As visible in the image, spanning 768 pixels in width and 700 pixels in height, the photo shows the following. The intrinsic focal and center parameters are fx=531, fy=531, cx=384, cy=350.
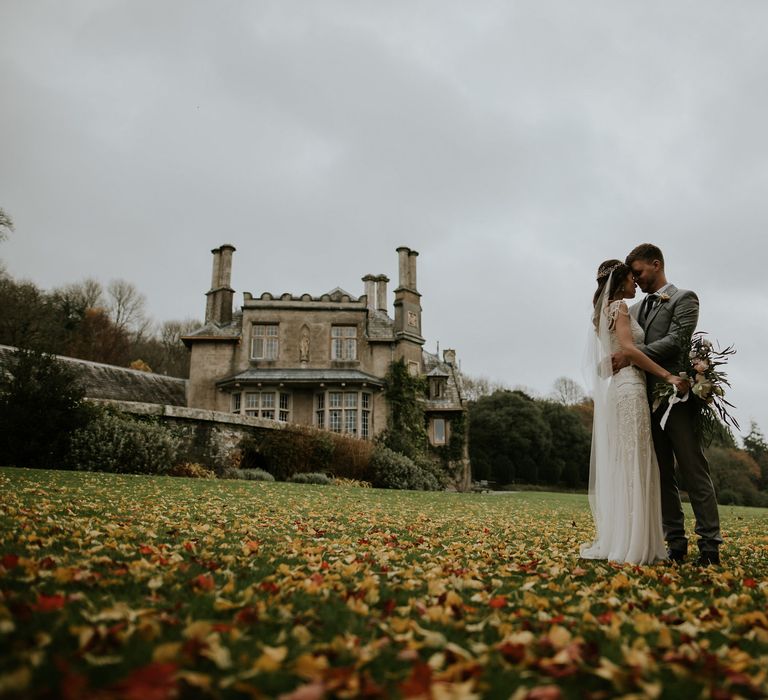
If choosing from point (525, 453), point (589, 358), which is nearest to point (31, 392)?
point (589, 358)

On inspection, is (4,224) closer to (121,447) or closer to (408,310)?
(121,447)

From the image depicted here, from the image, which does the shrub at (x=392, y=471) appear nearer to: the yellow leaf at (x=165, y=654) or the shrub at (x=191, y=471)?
the shrub at (x=191, y=471)

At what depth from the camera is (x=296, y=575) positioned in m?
3.29

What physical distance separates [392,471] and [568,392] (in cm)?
4367

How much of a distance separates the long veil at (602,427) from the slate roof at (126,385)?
72.0 ft

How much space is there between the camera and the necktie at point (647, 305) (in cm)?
498

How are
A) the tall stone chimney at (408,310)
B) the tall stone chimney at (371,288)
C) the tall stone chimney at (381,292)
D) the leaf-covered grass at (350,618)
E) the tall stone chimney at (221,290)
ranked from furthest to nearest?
the tall stone chimney at (371,288) → the tall stone chimney at (381,292) → the tall stone chimney at (221,290) → the tall stone chimney at (408,310) → the leaf-covered grass at (350,618)

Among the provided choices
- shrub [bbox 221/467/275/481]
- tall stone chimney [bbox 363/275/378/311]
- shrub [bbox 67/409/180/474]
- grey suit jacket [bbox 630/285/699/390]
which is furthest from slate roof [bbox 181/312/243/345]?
grey suit jacket [bbox 630/285/699/390]

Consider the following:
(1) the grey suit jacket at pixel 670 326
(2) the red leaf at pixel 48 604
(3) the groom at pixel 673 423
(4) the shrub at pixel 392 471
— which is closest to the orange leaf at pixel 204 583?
(2) the red leaf at pixel 48 604

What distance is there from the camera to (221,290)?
27562 mm

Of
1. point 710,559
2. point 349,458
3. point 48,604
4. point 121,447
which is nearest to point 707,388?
point 710,559

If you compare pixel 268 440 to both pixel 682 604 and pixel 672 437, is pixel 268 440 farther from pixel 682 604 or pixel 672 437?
pixel 682 604

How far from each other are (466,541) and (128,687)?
4487mm

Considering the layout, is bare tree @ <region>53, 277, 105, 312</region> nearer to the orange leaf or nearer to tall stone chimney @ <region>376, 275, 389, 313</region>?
tall stone chimney @ <region>376, 275, 389, 313</region>
